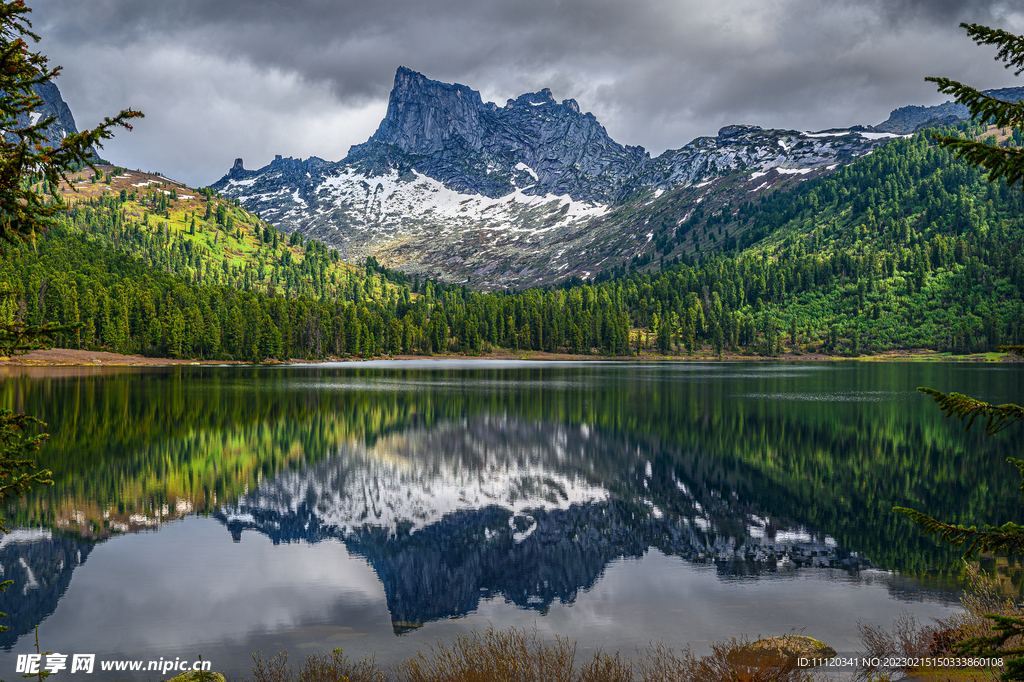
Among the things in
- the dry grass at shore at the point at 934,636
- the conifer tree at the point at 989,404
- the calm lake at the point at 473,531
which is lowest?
the calm lake at the point at 473,531

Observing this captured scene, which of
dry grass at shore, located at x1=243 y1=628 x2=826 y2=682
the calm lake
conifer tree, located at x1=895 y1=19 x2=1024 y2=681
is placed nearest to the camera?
conifer tree, located at x1=895 y1=19 x2=1024 y2=681

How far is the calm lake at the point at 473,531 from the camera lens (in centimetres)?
1717

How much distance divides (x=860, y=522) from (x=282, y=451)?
36.2 metres

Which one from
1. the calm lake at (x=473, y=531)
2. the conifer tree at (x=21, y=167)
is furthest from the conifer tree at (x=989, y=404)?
the conifer tree at (x=21, y=167)

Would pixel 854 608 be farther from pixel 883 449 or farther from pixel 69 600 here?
pixel 883 449

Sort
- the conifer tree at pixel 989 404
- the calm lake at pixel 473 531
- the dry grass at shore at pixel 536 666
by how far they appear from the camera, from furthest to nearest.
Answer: the calm lake at pixel 473 531
the dry grass at shore at pixel 536 666
the conifer tree at pixel 989 404

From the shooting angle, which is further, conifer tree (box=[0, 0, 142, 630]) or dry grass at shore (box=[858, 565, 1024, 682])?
dry grass at shore (box=[858, 565, 1024, 682])

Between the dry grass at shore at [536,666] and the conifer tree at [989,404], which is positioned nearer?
the conifer tree at [989,404]

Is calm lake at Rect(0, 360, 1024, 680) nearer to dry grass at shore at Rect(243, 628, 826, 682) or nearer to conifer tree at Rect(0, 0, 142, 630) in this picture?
dry grass at shore at Rect(243, 628, 826, 682)

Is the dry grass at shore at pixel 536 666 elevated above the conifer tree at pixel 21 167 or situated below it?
below

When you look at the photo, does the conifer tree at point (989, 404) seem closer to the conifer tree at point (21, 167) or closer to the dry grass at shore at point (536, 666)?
the dry grass at shore at point (536, 666)

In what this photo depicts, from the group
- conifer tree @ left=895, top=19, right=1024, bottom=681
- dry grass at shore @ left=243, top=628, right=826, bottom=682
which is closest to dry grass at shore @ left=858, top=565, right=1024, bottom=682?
dry grass at shore @ left=243, top=628, right=826, bottom=682

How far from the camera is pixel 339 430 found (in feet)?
176

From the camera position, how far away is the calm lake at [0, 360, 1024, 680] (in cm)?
1717
